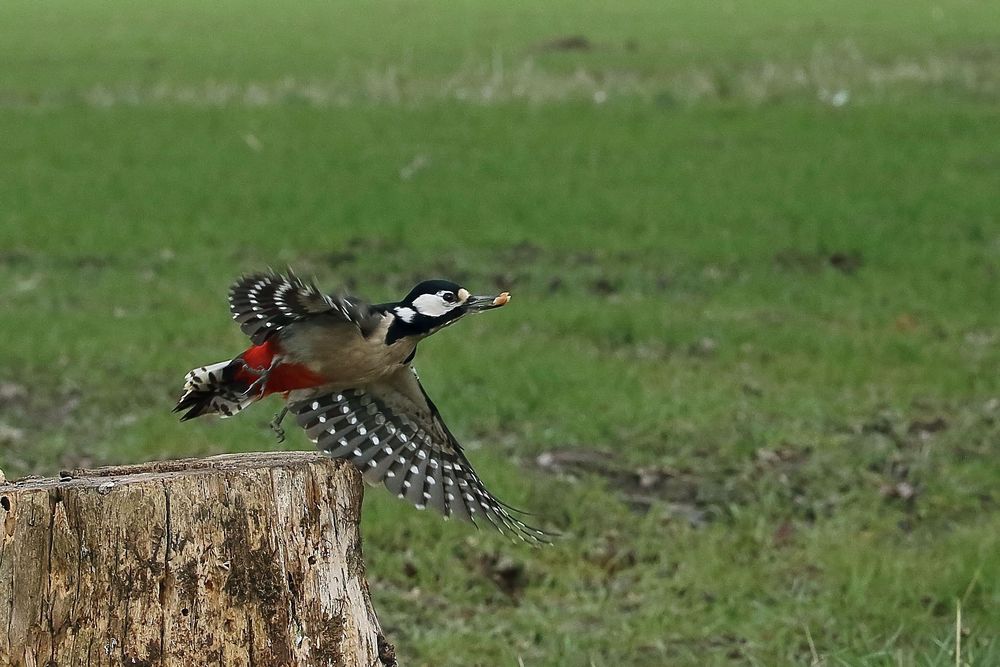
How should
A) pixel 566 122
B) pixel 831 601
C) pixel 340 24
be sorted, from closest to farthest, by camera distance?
pixel 831 601 < pixel 566 122 < pixel 340 24

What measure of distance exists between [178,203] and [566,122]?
18.6ft

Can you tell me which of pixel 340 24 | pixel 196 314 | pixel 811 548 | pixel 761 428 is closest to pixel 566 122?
pixel 196 314

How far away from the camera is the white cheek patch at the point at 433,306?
454 cm

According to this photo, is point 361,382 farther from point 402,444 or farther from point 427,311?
point 427,311

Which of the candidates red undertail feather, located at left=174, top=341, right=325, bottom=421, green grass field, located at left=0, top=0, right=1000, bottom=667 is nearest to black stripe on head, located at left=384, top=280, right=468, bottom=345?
red undertail feather, located at left=174, top=341, right=325, bottom=421

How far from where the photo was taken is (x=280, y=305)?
450 cm

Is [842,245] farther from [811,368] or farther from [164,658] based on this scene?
[164,658]

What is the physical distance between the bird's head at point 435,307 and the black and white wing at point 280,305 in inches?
3.8

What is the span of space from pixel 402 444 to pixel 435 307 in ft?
1.66

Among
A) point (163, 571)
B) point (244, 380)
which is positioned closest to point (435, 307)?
point (244, 380)

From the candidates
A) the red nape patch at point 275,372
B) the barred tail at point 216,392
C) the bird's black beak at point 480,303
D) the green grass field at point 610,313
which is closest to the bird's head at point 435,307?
the bird's black beak at point 480,303

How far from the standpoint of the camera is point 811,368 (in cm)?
945

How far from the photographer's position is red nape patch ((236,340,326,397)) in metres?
4.70

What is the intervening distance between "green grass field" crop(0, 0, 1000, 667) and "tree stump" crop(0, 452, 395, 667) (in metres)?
2.14
